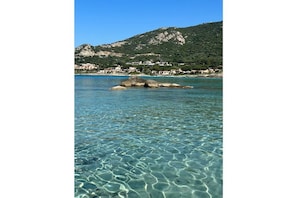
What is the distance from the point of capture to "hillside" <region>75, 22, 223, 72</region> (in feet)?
189

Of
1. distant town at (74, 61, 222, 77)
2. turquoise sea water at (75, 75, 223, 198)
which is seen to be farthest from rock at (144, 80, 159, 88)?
distant town at (74, 61, 222, 77)

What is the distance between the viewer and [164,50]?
71062mm

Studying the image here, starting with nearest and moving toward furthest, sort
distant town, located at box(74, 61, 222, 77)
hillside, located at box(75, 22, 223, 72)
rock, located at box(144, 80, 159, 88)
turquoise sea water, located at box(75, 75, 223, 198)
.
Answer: turquoise sea water, located at box(75, 75, 223, 198), rock, located at box(144, 80, 159, 88), distant town, located at box(74, 61, 222, 77), hillside, located at box(75, 22, 223, 72)

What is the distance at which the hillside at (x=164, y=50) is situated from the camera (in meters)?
57.6

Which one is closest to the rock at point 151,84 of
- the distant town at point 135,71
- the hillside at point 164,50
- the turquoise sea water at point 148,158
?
the turquoise sea water at point 148,158

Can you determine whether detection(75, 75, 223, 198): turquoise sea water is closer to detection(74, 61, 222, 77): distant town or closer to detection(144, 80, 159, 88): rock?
detection(144, 80, 159, 88): rock

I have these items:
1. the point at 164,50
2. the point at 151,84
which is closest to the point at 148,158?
the point at 151,84

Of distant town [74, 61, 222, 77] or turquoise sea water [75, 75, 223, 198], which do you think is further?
distant town [74, 61, 222, 77]

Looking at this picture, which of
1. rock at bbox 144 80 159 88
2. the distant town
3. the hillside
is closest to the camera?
rock at bbox 144 80 159 88

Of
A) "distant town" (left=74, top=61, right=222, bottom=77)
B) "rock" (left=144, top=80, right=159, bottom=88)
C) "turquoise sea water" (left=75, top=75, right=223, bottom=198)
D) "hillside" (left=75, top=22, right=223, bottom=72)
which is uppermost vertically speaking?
"hillside" (left=75, top=22, right=223, bottom=72)

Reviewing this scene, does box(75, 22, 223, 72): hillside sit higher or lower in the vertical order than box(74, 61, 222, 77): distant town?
higher

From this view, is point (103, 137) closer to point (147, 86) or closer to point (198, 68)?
point (147, 86)
